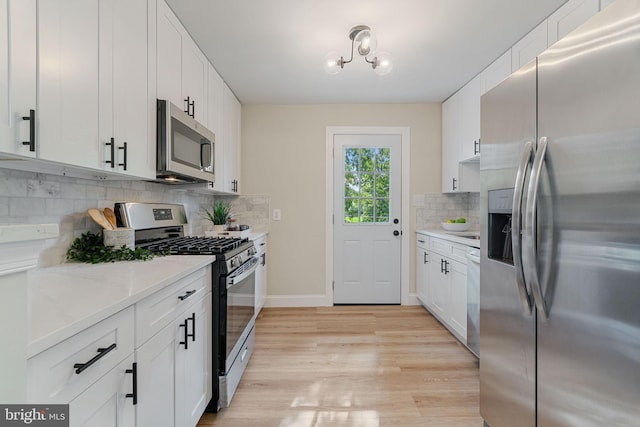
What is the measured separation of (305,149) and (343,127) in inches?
Answer: 20.5

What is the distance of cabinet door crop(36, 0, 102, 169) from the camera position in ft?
3.43

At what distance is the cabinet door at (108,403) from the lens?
0.79 meters

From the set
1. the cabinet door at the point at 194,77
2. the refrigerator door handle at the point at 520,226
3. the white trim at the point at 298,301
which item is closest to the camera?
the refrigerator door handle at the point at 520,226

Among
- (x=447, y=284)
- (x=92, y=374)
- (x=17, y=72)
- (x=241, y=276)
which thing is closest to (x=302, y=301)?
(x=447, y=284)

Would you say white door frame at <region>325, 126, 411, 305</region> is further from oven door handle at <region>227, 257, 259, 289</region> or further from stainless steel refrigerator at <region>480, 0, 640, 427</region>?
stainless steel refrigerator at <region>480, 0, 640, 427</region>

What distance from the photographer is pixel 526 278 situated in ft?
3.86

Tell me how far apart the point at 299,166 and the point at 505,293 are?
2.74 m

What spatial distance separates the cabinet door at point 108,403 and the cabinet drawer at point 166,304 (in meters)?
0.11

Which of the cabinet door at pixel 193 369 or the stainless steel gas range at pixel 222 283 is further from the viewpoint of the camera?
the stainless steel gas range at pixel 222 283

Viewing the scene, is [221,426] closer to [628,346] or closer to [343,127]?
[628,346]

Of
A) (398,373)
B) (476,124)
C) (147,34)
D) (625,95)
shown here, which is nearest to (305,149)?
(476,124)

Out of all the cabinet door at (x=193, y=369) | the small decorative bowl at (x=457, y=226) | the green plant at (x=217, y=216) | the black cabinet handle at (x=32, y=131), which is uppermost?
the black cabinet handle at (x=32, y=131)

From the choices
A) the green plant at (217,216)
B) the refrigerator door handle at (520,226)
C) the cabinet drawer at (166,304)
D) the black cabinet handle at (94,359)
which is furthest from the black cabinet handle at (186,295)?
the green plant at (217,216)

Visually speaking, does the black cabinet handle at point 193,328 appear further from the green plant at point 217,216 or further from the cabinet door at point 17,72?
the green plant at point 217,216
